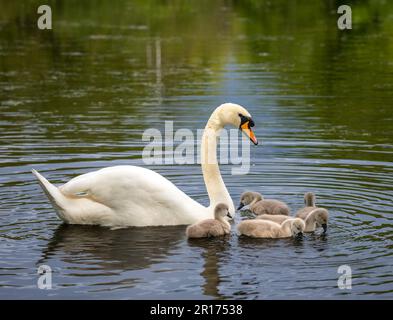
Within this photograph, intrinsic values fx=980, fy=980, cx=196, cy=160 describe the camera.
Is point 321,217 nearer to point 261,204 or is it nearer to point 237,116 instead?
point 261,204

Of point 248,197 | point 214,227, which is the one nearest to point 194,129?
point 248,197

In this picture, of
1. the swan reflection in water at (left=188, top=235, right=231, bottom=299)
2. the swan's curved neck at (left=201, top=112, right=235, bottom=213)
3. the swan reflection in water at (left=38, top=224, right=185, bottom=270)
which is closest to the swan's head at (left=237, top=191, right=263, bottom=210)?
the swan's curved neck at (left=201, top=112, right=235, bottom=213)

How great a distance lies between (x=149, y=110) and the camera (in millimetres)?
22062

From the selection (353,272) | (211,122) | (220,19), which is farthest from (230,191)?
(220,19)

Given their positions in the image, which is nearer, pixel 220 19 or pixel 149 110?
pixel 149 110

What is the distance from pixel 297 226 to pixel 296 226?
0.01 metres

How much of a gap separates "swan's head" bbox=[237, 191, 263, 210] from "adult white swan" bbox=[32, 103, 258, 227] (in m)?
0.75

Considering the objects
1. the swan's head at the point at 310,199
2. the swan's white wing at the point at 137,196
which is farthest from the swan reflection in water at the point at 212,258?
the swan's head at the point at 310,199

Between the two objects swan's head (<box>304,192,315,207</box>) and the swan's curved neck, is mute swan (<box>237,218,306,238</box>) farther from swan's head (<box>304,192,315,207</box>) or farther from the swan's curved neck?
the swan's curved neck

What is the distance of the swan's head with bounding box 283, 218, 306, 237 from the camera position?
11359 mm

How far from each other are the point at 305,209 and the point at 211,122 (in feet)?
5.87

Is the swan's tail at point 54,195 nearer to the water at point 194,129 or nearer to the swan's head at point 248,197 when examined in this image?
the water at point 194,129

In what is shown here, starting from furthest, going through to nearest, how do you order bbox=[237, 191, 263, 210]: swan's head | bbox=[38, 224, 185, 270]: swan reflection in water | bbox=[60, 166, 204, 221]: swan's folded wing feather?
bbox=[237, 191, 263, 210]: swan's head
bbox=[60, 166, 204, 221]: swan's folded wing feather
bbox=[38, 224, 185, 270]: swan reflection in water

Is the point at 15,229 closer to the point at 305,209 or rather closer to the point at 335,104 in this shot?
the point at 305,209
